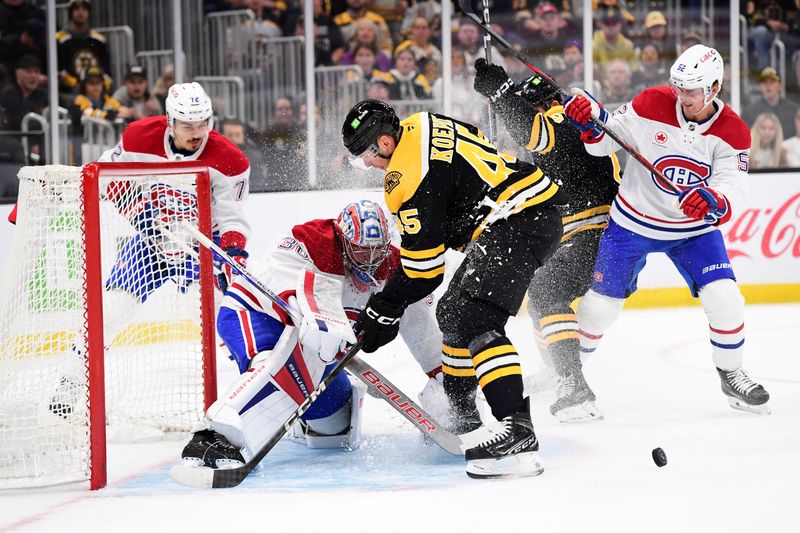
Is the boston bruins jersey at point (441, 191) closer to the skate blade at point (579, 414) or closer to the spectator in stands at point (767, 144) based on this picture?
the skate blade at point (579, 414)

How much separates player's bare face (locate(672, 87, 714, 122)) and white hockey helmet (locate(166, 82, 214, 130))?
154 cm

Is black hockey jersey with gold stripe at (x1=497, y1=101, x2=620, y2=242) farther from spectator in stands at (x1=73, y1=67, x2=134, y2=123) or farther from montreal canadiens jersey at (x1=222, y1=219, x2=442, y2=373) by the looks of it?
spectator in stands at (x1=73, y1=67, x2=134, y2=123)

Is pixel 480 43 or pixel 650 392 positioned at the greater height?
pixel 480 43

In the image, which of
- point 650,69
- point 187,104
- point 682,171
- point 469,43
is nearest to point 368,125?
point 187,104

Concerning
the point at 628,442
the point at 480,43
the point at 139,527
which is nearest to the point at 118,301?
the point at 139,527

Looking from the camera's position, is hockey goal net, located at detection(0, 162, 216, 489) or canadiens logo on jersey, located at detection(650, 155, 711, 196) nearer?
hockey goal net, located at detection(0, 162, 216, 489)

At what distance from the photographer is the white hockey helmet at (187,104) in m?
3.81

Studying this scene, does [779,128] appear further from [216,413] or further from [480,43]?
[216,413]

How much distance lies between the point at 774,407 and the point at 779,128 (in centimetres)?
342

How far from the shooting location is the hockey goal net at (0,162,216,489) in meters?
Answer: 2.84

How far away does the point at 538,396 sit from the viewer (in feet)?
13.4

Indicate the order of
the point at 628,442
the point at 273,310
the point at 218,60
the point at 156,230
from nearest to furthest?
the point at 273,310, the point at 628,442, the point at 156,230, the point at 218,60

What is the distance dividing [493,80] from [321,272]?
103cm

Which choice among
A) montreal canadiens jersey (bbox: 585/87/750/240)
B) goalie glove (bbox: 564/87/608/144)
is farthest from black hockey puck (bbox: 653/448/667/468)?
goalie glove (bbox: 564/87/608/144)
